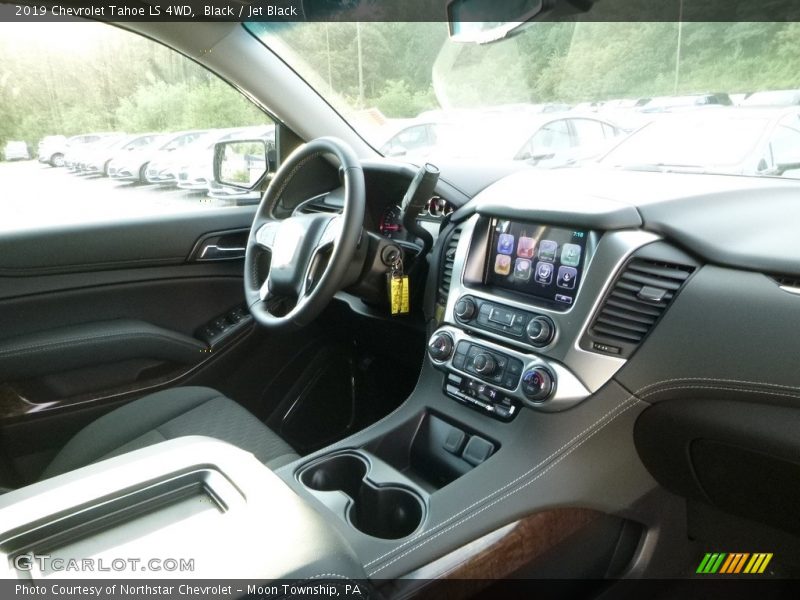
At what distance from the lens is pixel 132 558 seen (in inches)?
32.4

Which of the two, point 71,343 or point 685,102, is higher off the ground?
point 685,102

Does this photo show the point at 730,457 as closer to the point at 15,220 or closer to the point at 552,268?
the point at 552,268

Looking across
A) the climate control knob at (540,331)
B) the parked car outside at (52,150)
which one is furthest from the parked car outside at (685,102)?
the parked car outside at (52,150)

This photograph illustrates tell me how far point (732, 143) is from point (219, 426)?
154 centimetres

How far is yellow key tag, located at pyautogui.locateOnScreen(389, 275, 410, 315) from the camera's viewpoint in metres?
1.88

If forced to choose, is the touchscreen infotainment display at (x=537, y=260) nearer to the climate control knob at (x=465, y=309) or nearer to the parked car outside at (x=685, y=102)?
the climate control knob at (x=465, y=309)

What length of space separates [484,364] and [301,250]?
63cm

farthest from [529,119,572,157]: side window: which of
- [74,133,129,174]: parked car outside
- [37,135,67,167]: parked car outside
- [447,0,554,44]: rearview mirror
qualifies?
[37,135,67,167]: parked car outside

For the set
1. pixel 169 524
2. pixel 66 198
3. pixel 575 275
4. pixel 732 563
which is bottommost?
pixel 732 563

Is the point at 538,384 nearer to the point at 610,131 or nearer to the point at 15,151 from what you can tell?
the point at 610,131

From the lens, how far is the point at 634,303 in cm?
137

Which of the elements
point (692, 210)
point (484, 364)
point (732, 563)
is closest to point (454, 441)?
point (484, 364)

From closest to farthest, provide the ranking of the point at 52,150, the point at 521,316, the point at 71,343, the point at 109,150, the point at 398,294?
the point at 521,316, the point at 398,294, the point at 71,343, the point at 52,150, the point at 109,150

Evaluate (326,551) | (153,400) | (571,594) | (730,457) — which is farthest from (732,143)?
(153,400)
